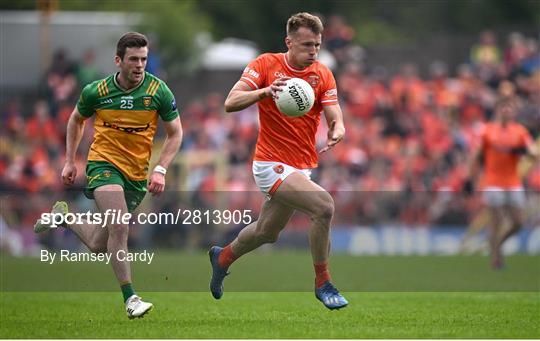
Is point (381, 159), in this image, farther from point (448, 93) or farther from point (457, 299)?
point (457, 299)

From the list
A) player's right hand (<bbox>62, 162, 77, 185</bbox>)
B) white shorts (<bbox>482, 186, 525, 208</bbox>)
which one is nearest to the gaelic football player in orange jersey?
white shorts (<bbox>482, 186, 525, 208</bbox>)

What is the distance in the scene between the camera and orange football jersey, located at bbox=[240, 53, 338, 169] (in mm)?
11375

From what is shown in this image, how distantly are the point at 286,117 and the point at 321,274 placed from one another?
144 centimetres

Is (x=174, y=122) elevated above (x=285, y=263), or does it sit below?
above

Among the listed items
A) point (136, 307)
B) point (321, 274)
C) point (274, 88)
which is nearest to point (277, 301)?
point (321, 274)

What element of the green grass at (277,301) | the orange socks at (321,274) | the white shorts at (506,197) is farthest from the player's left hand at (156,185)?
the white shorts at (506,197)

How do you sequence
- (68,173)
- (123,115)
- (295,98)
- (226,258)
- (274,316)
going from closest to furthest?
1. (295,98)
2. (123,115)
3. (68,173)
4. (274,316)
5. (226,258)

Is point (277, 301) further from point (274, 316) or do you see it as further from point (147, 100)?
point (147, 100)

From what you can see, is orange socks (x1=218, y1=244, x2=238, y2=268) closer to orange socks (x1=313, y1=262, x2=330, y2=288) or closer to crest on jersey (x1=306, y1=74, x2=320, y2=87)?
orange socks (x1=313, y1=262, x2=330, y2=288)

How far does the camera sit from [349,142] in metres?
25.8

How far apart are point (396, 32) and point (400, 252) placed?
28.5 meters

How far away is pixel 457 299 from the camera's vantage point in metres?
13.4

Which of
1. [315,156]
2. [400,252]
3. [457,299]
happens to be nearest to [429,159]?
[400,252]

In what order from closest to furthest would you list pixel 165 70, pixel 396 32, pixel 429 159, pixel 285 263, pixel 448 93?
pixel 285 263
pixel 429 159
pixel 448 93
pixel 165 70
pixel 396 32
